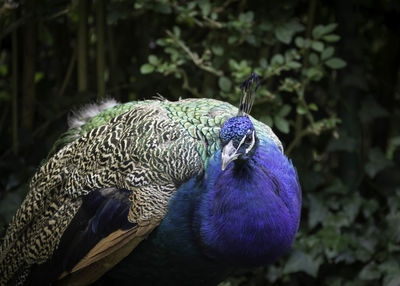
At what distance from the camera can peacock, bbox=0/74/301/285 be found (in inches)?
83.4

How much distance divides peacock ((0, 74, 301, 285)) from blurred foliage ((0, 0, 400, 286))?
708 millimetres

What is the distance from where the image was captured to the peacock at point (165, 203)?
2.12 meters

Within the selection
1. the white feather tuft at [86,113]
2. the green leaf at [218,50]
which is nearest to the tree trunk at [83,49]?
the white feather tuft at [86,113]

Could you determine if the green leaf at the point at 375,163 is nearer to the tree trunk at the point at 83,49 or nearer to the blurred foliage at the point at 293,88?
the blurred foliage at the point at 293,88

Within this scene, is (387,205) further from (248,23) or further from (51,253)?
(51,253)

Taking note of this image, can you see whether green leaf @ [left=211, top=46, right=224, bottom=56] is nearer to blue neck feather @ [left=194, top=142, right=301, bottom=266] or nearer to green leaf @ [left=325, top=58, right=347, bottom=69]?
green leaf @ [left=325, top=58, right=347, bottom=69]

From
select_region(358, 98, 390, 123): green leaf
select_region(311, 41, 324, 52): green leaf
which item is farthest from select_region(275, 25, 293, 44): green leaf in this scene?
select_region(358, 98, 390, 123): green leaf

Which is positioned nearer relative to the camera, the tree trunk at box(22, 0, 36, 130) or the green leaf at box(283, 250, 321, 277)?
the green leaf at box(283, 250, 321, 277)

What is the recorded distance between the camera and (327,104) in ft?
12.4

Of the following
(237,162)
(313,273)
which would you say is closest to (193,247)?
(237,162)

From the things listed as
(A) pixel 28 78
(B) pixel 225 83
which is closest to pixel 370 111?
(B) pixel 225 83

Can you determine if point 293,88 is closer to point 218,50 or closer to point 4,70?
point 218,50

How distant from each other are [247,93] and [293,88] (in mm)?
1056

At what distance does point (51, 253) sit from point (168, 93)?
58.7 inches
